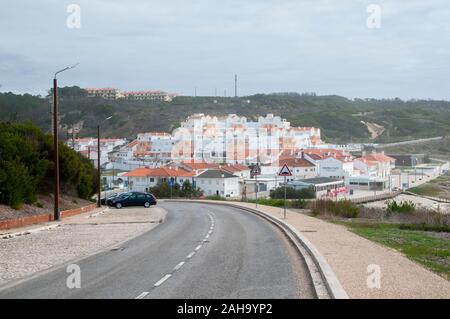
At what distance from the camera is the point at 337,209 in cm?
3697

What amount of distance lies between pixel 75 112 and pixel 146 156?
67.8m

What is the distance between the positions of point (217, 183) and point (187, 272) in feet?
241

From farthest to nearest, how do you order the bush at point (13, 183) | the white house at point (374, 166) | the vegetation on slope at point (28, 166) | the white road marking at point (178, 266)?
the white house at point (374, 166) < the vegetation on slope at point (28, 166) < the bush at point (13, 183) < the white road marking at point (178, 266)

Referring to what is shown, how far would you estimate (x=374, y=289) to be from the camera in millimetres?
11000

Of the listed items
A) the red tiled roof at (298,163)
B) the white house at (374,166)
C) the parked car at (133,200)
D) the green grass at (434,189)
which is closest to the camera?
the parked car at (133,200)

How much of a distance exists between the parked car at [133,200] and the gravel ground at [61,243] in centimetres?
1530

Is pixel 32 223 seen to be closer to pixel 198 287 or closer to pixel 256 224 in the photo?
pixel 256 224

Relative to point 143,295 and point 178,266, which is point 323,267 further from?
point 143,295

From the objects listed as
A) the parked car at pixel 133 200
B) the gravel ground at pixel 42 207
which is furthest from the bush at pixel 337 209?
the gravel ground at pixel 42 207

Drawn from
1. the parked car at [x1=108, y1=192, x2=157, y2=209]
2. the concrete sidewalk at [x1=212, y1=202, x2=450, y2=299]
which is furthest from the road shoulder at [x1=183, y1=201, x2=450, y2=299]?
the parked car at [x1=108, y1=192, x2=157, y2=209]

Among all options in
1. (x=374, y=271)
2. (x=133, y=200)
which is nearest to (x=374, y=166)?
(x=133, y=200)

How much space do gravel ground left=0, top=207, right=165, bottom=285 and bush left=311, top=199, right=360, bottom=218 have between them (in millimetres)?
10546

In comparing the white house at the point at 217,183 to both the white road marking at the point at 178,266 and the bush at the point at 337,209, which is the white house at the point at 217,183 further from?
the white road marking at the point at 178,266

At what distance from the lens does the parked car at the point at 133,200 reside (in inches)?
1882
